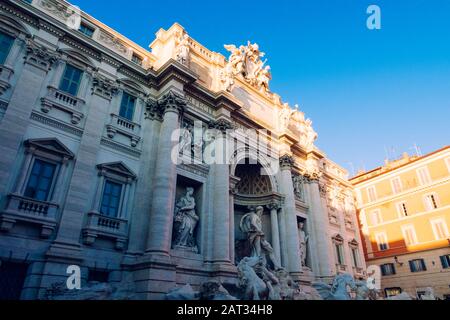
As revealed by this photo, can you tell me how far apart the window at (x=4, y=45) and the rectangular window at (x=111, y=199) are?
6193 millimetres

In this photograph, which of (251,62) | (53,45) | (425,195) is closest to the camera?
(53,45)

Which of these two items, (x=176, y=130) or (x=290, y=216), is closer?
(x=176, y=130)

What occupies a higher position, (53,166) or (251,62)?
(251,62)

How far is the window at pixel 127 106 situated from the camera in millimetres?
15012

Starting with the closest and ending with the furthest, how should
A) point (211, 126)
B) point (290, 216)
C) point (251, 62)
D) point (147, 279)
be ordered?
point (147, 279), point (211, 126), point (290, 216), point (251, 62)

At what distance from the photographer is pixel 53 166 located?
1203 centimetres

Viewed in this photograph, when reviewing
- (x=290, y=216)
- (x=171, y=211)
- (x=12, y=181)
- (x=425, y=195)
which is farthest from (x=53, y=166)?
(x=425, y=195)

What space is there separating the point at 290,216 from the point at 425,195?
18.2 meters

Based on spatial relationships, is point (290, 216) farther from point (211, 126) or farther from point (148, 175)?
point (148, 175)

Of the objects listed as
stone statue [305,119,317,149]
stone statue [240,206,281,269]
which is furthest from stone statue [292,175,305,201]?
stone statue [240,206,281,269]

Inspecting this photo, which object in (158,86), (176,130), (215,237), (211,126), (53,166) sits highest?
(158,86)

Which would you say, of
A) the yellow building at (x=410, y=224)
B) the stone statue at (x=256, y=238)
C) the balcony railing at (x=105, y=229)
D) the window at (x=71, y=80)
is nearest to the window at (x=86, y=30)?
the window at (x=71, y=80)

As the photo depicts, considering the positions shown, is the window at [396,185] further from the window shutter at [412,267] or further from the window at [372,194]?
the window shutter at [412,267]

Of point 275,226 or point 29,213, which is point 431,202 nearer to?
point 275,226
